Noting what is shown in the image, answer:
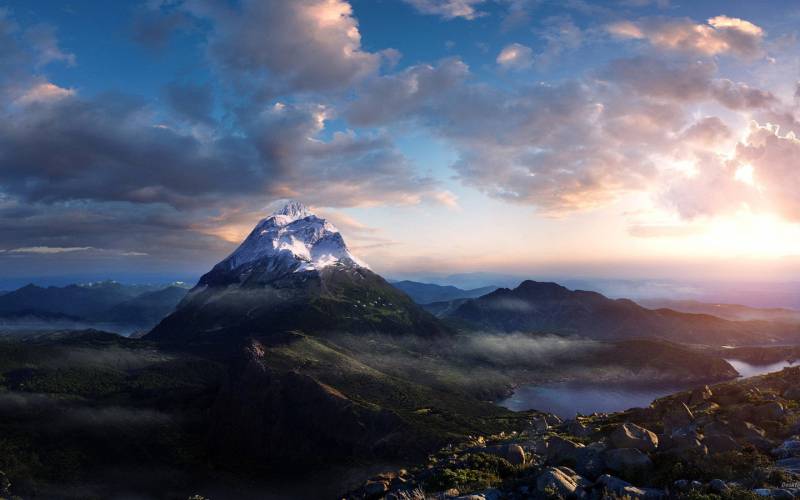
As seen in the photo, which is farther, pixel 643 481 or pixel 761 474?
pixel 643 481

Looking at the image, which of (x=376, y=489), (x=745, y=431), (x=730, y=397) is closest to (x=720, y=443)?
(x=745, y=431)

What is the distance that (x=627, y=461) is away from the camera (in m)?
31.8

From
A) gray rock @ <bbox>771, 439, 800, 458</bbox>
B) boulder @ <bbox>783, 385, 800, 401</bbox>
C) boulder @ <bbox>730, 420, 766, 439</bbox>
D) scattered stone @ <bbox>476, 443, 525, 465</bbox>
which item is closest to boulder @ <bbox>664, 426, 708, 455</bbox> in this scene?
gray rock @ <bbox>771, 439, 800, 458</bbox>

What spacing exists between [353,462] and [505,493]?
163 m

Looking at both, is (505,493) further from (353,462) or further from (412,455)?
(353,462)

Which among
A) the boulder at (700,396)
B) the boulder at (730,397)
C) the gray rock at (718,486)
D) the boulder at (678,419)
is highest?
the gray rock at (718,486)

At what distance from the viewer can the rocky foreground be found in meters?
27.0

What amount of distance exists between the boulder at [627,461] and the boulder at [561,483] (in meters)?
3.45

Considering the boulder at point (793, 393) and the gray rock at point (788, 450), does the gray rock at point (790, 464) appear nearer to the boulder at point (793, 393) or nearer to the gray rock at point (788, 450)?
the gray rock at point (788, 450)

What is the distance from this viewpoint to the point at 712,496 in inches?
976

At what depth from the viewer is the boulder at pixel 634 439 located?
117ft

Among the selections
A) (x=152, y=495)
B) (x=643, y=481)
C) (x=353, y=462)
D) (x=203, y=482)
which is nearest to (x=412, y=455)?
(x=353, y=462)

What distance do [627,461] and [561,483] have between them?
6.82 meters

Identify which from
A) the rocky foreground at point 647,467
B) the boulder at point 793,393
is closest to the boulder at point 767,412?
the rocky foreground at point 647,467
